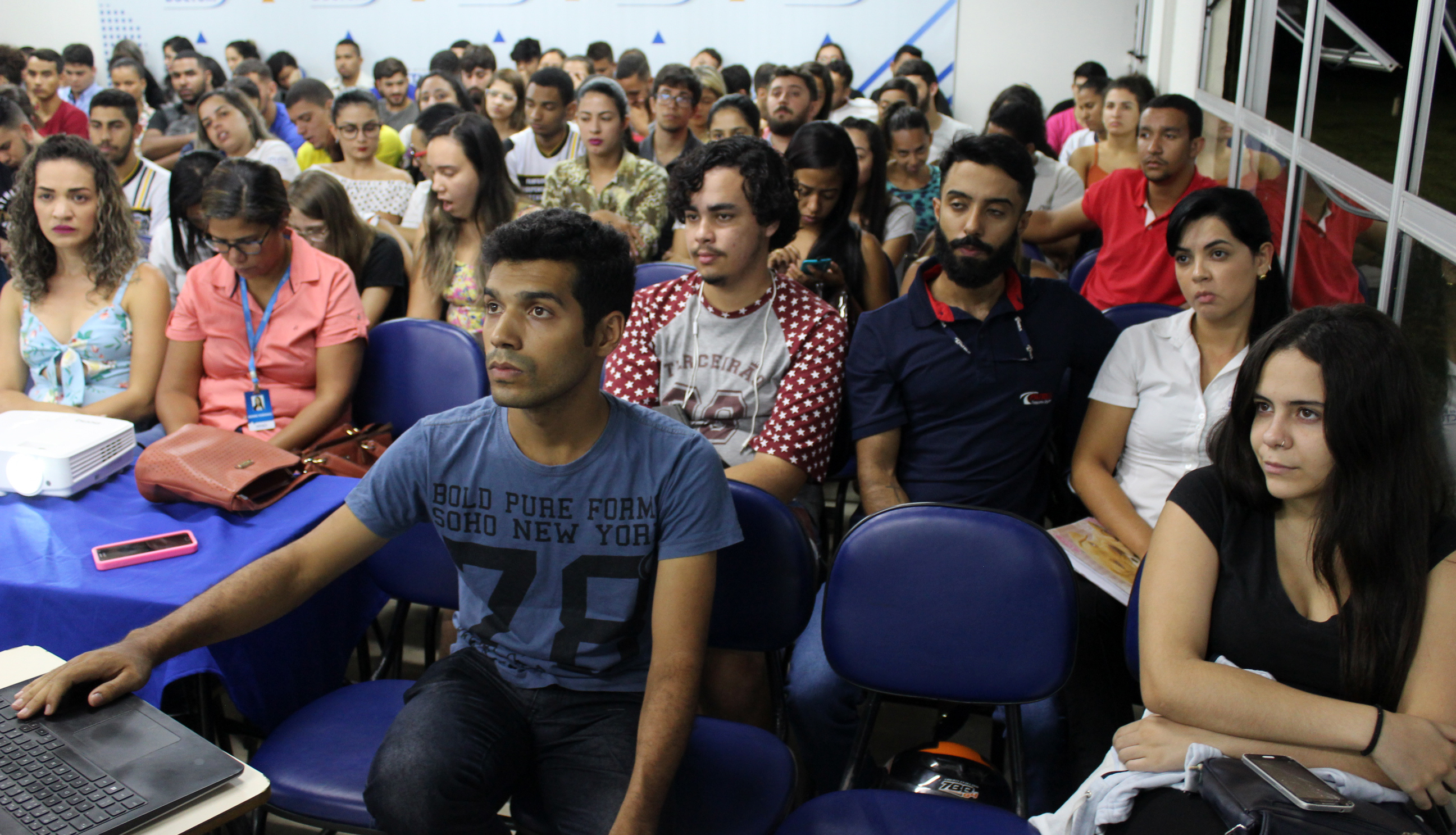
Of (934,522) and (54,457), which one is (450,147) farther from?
(934,522)

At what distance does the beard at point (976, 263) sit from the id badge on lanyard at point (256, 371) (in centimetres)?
170

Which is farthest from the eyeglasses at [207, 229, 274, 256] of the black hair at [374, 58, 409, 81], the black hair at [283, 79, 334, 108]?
the black hair at [374, 58, 409, 81]

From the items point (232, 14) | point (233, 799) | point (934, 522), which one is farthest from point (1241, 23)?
point (232, 14)

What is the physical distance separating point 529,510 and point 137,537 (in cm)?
79

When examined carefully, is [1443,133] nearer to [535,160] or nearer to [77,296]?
[77,296]

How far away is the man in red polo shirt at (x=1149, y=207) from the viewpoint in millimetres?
3174

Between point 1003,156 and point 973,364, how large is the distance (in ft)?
1.59

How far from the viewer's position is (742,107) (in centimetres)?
403

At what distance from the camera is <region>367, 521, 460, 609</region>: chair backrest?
70.4 inches

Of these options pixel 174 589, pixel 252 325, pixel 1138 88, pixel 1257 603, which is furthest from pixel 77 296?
pixel 1138 88

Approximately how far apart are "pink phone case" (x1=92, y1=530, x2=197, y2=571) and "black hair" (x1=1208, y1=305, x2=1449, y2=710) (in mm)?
1817

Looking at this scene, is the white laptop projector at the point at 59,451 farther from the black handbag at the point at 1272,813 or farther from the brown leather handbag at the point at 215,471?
the black handbag at the point at 1272,813

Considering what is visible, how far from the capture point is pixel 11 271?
264 cm

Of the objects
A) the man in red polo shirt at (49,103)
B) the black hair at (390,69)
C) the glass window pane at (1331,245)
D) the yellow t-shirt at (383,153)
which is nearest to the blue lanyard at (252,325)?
the glass window pane at (1331,245)
